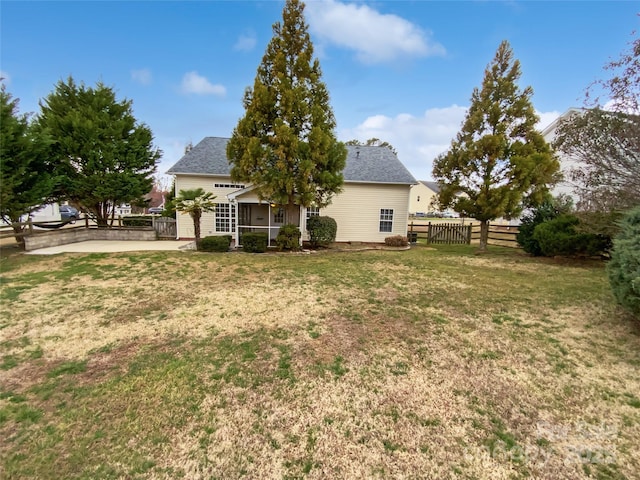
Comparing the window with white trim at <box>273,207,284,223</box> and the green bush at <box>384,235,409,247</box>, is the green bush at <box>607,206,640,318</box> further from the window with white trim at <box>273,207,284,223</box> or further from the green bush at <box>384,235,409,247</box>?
the window with white trim at <box>273,207,284,223</box>

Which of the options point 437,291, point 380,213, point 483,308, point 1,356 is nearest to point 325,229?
point 380,213

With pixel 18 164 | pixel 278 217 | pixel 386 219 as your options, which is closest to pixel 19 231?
pixel 18 164

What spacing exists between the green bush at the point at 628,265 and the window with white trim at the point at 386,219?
11.2 metres

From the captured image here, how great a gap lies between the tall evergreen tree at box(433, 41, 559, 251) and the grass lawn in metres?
6.24

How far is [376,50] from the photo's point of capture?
442 inches

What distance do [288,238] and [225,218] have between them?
5199 millimetres

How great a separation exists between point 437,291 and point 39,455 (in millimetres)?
6862

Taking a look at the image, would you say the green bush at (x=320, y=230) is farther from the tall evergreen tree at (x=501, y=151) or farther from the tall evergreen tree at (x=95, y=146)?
the tall evergreen tree at (x=95, y=146)

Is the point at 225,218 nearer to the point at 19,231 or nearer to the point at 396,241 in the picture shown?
the point at 19,231

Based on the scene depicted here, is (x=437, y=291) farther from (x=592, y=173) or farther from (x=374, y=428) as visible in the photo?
(x=592, y=173)

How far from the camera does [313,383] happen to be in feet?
10.8

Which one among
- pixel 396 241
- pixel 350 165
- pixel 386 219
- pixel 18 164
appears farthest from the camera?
pixel 350 165

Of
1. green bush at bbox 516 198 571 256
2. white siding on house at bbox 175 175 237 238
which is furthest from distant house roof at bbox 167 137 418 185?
green bush at bbox 516 198 571 256

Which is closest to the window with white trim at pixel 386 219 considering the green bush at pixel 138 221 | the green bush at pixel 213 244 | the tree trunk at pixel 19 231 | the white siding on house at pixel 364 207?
the white siding on house at pixel 364 207
